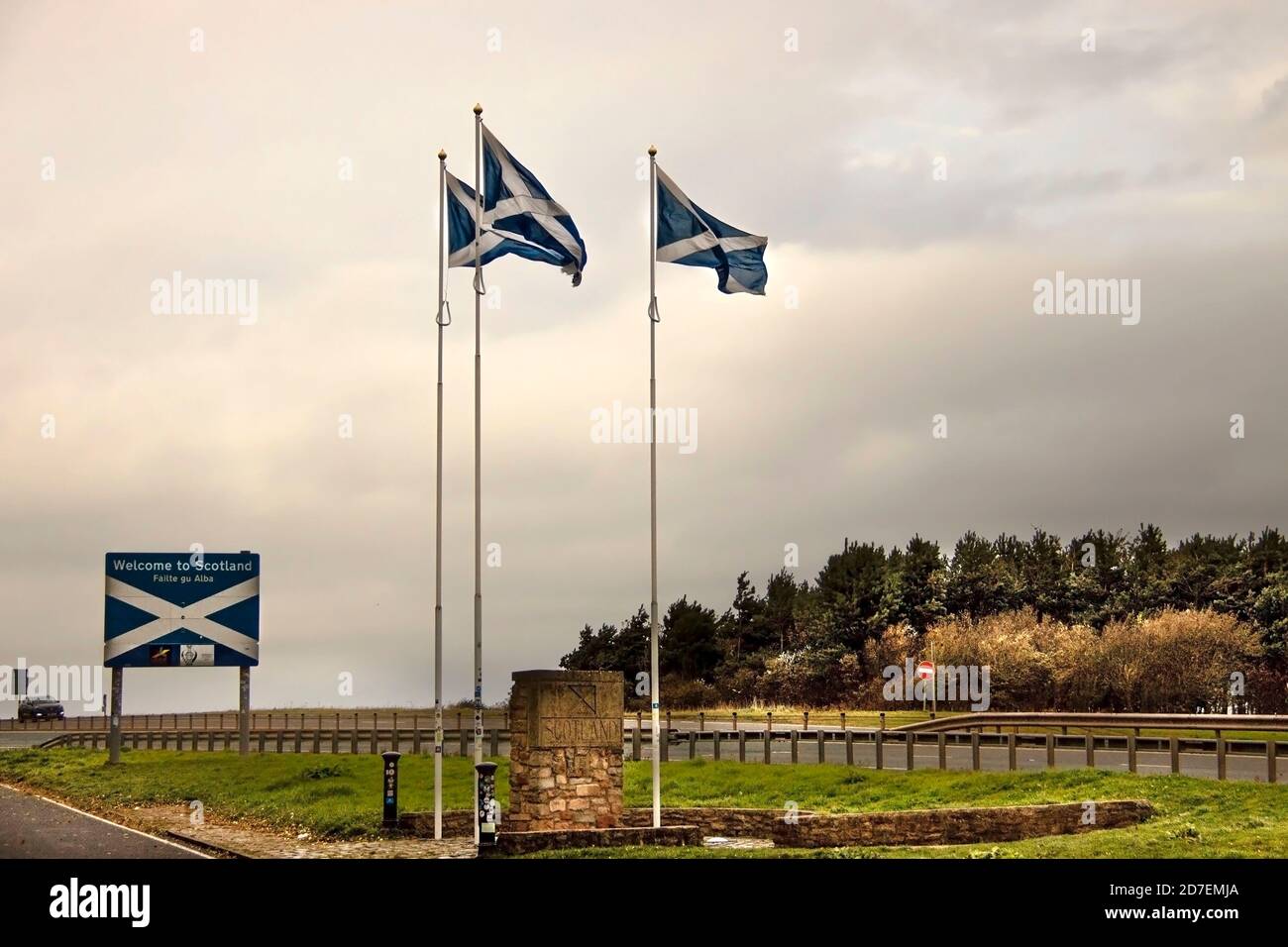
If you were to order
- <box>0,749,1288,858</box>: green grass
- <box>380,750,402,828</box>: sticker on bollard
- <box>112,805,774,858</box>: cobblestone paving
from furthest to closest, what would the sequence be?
<box>380,750,402,828</box>: sticker on bollard → <box>112,805,774,858</box>: cobblestone paving → <box>0,749,1288,858</box>: green grass

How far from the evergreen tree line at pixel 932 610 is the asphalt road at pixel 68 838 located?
52.1 metres

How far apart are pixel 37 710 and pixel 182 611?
56.9m

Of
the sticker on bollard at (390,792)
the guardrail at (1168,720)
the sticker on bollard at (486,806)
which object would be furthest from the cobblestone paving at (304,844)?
the guardrail at (1168,720)

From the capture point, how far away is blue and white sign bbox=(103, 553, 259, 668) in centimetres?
4903

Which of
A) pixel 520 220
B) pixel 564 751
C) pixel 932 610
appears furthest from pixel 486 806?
pixel 932 610

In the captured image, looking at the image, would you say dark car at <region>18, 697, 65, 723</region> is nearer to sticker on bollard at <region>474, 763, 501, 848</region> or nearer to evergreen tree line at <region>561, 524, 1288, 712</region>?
evergreen tree line at <region>561, 524, 1288, 712</region>

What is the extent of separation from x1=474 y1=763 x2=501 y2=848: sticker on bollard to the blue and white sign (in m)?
28.5

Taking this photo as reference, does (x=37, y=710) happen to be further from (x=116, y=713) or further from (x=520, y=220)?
(x=520, y=220)

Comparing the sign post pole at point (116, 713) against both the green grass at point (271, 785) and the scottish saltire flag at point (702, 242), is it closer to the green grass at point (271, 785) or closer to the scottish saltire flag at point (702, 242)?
the green grass at point (271, 785)

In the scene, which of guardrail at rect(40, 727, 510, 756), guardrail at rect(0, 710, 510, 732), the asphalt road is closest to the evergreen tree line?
guardrail at rect(0, 710, 510, 732)

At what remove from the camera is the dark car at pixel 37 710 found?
326 ft

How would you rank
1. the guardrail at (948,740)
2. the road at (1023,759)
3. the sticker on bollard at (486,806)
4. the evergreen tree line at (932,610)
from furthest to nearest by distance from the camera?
the evergreen tree line at (932,610), the road at (1023,759), the guardrail at (948,740), the sticker on bollard at (486,806)
